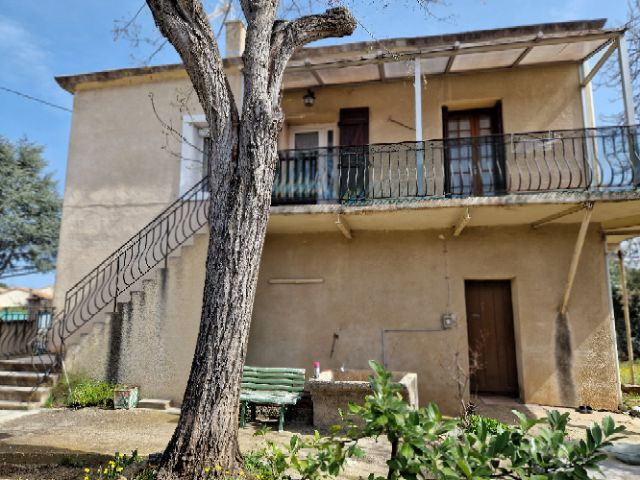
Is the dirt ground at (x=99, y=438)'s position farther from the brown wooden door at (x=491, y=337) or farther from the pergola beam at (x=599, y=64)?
the pergola beam at (x=599, y=64)

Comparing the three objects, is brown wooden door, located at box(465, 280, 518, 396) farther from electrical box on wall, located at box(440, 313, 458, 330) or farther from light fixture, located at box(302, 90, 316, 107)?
light fixture, located at box(302, 90, 316, 107)

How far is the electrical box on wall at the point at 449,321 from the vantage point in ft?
25.3

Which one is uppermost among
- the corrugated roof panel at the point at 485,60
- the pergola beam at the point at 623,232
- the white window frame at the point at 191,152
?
the corrugated roof panel at the point at 485,60

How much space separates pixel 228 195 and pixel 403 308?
4911 mm

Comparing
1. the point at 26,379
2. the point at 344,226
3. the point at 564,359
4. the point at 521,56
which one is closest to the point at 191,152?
the point at 344,226

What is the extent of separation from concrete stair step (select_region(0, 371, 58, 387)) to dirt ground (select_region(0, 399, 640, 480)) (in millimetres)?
650

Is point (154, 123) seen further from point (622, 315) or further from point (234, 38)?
point (622, 315)

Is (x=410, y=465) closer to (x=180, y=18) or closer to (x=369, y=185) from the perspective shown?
(x=180, y=18)

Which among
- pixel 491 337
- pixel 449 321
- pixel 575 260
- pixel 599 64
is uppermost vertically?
pixel 599 64

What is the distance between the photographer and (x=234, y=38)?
9.34 meters

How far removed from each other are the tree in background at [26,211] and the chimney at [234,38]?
53.2 ft

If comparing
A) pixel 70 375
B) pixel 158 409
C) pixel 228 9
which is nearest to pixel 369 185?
pixel 228 9

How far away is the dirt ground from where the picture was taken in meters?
4.24

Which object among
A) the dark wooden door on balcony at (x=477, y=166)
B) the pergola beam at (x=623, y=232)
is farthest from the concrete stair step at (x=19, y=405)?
the pergola beam at (x=623, y=232)
